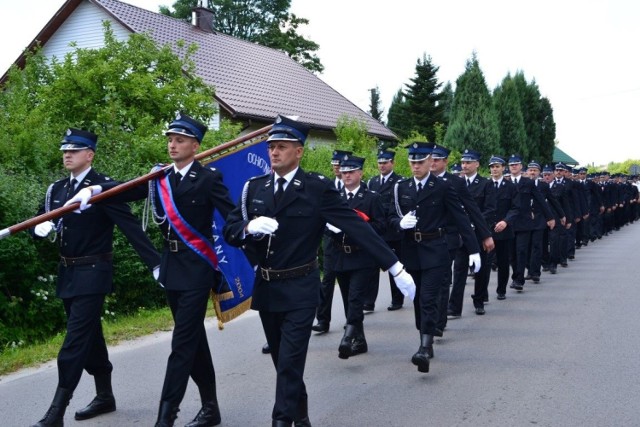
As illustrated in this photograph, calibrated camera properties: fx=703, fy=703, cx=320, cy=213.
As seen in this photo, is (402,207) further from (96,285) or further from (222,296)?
(96,285)

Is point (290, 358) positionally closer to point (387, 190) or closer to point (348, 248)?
point (348, 248)

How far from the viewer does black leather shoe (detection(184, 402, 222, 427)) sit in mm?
4836

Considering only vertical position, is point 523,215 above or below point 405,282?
above

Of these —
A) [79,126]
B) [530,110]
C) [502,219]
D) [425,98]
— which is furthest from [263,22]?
[502,219]

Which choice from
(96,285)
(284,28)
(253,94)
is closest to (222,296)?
(96,285)

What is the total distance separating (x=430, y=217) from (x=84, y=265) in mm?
3491

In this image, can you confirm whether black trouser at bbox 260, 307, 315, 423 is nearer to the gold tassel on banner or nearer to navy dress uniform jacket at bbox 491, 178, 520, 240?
the gold tassel on banner

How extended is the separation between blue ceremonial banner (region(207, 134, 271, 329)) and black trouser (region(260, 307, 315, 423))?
799mm

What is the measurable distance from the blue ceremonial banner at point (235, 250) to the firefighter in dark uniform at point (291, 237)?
0.67 m

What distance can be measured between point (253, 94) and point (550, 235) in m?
15.0

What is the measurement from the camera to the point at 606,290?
11305mm

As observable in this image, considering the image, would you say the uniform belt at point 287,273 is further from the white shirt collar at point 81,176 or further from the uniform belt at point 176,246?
the white shirt collar at point 81,176

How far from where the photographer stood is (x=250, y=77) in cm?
2819

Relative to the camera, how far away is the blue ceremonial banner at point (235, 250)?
5.13m
